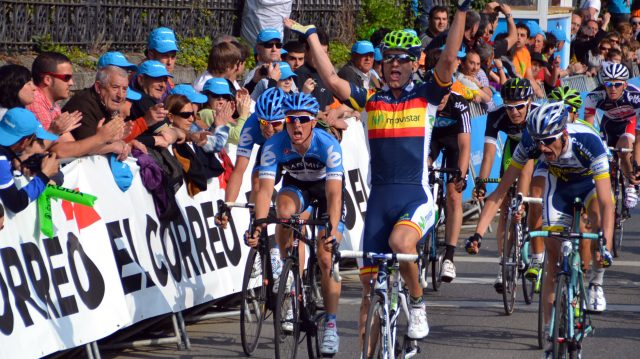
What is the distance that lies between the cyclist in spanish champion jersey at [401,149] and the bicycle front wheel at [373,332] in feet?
1.72

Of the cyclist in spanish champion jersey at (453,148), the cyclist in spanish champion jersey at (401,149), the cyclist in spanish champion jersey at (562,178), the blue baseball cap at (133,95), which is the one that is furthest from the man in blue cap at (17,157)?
the cyclist in spanish champion jersey at (453,148)

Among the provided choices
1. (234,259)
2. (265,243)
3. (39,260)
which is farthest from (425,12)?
(39,260)

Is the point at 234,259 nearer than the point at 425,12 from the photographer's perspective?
Yes

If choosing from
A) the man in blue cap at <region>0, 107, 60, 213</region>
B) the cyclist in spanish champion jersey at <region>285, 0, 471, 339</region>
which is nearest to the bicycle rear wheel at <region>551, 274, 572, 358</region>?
the cyclist in spanish champion jersey at <region>285, 0, 471, 339</region>

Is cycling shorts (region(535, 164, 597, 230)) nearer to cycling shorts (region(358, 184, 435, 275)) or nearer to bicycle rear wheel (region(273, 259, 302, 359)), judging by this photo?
cycling shorts (region(358, 184, 435, 275))

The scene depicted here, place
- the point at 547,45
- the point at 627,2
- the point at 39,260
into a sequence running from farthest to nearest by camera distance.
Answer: the point at 627,2 < the point at 547,45 < the point at 39,260

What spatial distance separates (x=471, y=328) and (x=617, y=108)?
5.31 metres

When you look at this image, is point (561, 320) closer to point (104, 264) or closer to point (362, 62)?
point (104, 264)

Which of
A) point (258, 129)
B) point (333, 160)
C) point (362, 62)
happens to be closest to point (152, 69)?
point (258, 129)

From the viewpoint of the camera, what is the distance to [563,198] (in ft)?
30.3

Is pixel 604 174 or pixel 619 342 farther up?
pixel 604 174

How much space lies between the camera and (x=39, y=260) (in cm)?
793

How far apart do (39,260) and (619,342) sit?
446 cm

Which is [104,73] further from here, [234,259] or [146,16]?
[146,16]
